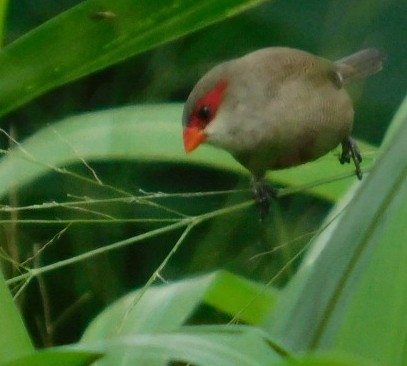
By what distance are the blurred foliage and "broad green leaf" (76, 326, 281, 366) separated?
110cm

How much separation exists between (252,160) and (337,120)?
0.38 feet

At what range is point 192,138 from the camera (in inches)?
45.3

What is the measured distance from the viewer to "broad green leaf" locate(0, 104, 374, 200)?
1159 millimetres

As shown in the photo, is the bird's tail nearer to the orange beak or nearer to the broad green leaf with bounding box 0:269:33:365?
the orange beak

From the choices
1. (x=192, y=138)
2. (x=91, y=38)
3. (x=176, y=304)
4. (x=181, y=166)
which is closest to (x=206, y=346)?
(x=91, y=38)

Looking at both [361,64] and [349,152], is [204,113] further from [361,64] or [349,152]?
[361,64]

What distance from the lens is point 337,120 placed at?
47.8 inches

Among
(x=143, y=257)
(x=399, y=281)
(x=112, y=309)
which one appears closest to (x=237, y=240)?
(x=143, y=257)

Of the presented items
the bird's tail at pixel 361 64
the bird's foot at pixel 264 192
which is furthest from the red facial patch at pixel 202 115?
the bird's tail at pixel 361 64

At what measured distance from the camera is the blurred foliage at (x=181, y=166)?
1.67 metres

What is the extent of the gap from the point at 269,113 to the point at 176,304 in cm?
49

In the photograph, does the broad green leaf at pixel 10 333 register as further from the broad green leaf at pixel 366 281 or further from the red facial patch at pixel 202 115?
the red facial patch at pixel 202 115

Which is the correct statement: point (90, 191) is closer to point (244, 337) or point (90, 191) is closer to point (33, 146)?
point (33, 146)

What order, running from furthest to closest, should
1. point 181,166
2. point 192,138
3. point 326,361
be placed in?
1. point 181,166
2. point 192,138
3. point 326,361
